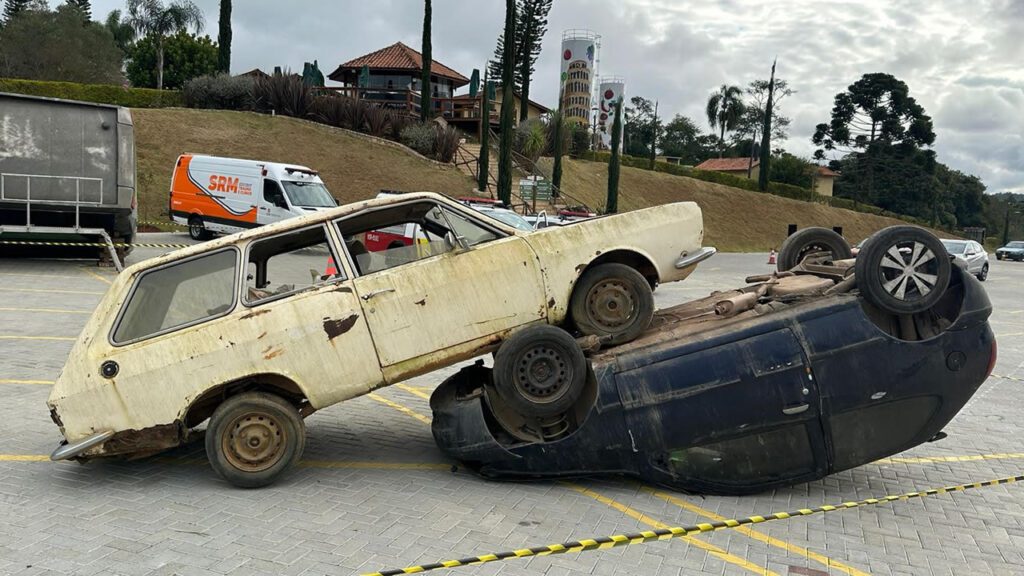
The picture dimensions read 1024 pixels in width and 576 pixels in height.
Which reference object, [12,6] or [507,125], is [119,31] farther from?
[507,125]

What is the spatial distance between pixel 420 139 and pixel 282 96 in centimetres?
767

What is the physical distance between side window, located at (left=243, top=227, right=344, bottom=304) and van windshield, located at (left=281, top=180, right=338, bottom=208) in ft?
53.8

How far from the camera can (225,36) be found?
41781 millimetres

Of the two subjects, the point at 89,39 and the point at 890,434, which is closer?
the point at 890,434

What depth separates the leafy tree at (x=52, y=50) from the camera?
56500 millimetres

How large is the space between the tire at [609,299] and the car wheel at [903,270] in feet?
4.89

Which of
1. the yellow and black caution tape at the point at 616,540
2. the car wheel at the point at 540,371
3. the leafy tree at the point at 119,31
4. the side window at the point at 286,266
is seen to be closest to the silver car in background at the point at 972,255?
the yellow and black caution tape at the point at 616,540

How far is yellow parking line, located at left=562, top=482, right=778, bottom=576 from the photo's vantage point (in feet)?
14.6

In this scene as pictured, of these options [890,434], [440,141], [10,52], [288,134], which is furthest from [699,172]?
[890,434]

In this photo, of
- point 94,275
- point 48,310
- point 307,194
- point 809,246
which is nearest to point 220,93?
point 307,194

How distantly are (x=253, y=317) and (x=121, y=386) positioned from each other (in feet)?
3.16

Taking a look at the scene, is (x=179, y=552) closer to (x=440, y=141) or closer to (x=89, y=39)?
(x=440, y=141)

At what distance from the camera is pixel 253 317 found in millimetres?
5316

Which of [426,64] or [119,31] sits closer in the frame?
[426,64]
